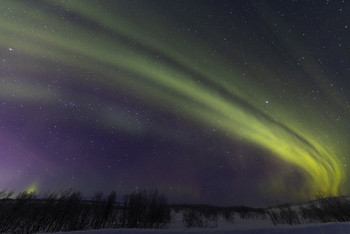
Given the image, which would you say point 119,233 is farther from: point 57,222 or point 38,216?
point 38,216

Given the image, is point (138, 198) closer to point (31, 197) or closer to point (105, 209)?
point (105, 209)

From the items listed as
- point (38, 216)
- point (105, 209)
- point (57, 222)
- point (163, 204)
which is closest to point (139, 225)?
point (105, 209)

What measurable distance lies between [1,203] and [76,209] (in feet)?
34.4

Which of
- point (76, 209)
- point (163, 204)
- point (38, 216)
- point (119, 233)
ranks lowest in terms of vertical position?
point (119, 233)

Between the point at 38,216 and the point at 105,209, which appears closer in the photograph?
the point at 38,216

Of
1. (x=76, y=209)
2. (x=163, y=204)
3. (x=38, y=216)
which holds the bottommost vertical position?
(x=38, y=216)

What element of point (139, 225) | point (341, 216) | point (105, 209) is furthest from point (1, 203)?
point (341, 216)

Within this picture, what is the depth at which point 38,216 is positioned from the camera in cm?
2664

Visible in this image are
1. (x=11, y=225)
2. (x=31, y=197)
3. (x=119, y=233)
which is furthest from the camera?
(x=31, y=197)

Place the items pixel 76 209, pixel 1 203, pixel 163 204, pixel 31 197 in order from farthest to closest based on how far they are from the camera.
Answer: pixel 163 204
pixel 76 209
pixel 31 197
pixel 1 203

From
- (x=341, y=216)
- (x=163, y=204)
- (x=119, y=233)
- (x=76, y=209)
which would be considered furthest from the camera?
(x=163, y=204)

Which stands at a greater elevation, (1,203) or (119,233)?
(1,203)

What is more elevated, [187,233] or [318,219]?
[318,219]

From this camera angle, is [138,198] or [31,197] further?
[138,198]
